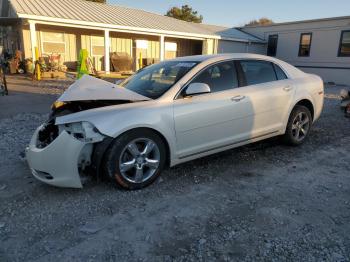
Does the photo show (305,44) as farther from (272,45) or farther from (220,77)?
(220,77)

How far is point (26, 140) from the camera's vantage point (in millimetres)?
5547

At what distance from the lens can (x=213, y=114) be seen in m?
4.06

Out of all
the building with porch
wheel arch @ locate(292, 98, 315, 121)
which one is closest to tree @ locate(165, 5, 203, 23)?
the building with porch

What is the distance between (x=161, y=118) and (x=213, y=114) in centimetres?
78

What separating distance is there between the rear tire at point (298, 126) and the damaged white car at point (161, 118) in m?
0.02

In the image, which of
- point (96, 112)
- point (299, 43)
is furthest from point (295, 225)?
point (299, 43)

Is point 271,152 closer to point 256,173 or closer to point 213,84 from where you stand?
point 256,173

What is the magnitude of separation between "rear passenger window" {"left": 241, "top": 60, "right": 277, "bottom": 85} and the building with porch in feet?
43.2

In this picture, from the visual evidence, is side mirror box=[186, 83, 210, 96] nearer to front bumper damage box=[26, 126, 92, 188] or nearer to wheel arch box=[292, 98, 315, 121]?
front bumper damage box=[26, 126, 92, 188]

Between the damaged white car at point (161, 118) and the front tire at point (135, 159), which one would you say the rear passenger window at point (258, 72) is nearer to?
the damaged white car at point (161, 118)

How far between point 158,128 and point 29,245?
1772 millimetres

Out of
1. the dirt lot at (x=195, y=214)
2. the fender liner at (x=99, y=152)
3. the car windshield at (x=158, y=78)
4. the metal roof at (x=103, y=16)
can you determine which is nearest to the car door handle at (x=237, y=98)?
the car windshield at (x=158, y=78)

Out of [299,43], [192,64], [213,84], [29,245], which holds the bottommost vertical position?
[29,245]

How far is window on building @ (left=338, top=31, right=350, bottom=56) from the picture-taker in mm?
19250
